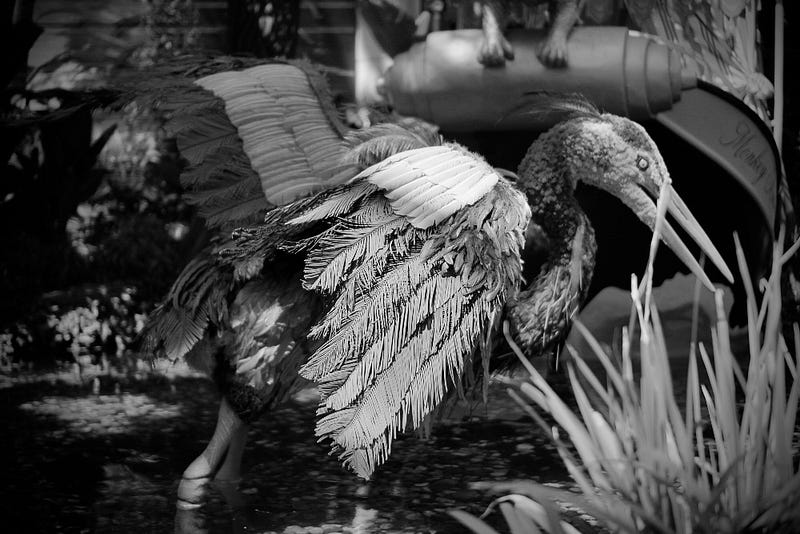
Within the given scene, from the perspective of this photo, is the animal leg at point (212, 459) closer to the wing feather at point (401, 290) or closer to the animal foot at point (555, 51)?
the wing feather at point (401, 290)

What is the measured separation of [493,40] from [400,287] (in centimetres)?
172

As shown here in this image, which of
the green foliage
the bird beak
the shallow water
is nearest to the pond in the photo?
the shallow water

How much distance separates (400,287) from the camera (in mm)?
2768

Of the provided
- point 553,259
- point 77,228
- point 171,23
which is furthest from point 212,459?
point 171,23

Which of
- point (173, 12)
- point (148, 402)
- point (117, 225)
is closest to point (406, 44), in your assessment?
point (148, 402)

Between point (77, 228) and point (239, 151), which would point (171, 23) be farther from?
point (239, 151)

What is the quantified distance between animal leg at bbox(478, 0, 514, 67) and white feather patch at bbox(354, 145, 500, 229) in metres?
1.23

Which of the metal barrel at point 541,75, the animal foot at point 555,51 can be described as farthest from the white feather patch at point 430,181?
the animal foot at point 555,51

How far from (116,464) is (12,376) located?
1.70 m

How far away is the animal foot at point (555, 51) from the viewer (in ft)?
13.5

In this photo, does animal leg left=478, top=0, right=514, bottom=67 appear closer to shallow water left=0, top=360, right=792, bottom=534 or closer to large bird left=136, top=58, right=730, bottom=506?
large bird left=136, top=58, right=730, bottom=506

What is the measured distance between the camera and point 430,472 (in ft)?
11.5

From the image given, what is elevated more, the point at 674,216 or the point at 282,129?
the point at 282,129

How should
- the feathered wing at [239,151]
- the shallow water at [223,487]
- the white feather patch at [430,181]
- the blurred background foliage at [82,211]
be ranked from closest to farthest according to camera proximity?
1. the white feather patch at [430,181]
2. the shallow water at [223,487]
3. the feathered wing at [239,151]
4. the blurred background foliage at [82,211]
